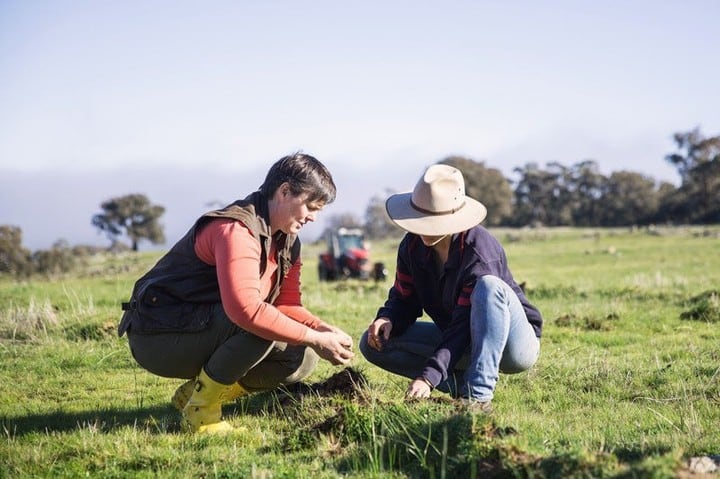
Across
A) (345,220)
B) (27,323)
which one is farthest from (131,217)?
(27,323)

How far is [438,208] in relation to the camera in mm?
4840

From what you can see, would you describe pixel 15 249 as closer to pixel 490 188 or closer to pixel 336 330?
pixel 336 330

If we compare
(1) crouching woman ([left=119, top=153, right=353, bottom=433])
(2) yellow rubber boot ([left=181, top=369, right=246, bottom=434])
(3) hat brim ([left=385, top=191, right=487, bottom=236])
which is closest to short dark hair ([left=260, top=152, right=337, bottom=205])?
(1) crouching woman ([left=119, top=153, right=353, bottom=433])

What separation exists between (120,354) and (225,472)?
403 centimetres

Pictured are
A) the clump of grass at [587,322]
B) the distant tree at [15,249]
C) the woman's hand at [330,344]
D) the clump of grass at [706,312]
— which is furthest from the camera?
the distant tree at [15,249]

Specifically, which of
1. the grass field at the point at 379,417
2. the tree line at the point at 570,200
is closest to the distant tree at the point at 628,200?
the tree line at the point at 570,200

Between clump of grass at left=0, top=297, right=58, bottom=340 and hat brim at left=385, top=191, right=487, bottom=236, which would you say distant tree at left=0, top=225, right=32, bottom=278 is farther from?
hat brim at left=385, top=191, right=487, bottom=236

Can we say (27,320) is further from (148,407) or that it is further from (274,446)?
(274,446)

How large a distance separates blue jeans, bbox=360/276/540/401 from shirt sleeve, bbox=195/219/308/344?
3.47ft

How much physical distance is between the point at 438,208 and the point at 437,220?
0.30 ft

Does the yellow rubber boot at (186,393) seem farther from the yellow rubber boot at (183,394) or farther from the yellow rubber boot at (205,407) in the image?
the yellow rubber boot at (205,407)

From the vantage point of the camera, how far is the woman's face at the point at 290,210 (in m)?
4.60

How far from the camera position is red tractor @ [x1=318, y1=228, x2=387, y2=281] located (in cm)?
2484

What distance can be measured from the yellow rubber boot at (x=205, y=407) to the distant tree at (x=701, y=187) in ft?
211
